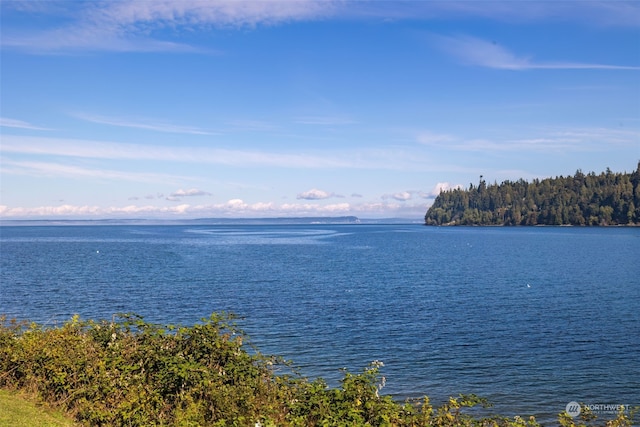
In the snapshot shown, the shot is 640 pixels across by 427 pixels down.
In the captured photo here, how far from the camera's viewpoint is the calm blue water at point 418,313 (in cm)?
3145

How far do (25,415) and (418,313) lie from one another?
38.8m

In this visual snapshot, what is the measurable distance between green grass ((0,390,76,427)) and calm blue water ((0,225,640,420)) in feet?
55.9

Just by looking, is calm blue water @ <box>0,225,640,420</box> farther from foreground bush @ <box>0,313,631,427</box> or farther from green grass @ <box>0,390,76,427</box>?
green grass @ <box>0,390,76,427</box>

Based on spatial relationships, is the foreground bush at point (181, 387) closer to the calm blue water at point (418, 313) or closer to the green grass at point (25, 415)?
the green grass at point (25, 415)

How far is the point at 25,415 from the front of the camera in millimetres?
16609

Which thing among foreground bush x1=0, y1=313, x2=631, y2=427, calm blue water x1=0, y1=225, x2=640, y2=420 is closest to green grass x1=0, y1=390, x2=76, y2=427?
foreground bush x1=0, y1=313, x2=631, y2=427

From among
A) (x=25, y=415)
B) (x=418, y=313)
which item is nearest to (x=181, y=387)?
(x=25, y=415)

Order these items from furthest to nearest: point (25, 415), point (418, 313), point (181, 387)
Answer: point (418, 313), point (181, 387), point (25, 415)

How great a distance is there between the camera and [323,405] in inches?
611

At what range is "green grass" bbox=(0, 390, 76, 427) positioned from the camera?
15945 millimetres

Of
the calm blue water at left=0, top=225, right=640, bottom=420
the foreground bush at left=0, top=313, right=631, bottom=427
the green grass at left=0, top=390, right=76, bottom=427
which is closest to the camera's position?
the foreground bush at left=0, top=313, right=631, bottom=427

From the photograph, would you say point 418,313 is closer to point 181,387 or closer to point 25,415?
point 181,387

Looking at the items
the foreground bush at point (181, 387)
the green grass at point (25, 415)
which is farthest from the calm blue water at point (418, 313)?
the green grass at point (25, 415)

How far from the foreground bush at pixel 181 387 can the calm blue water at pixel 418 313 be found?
1293 centimetres
